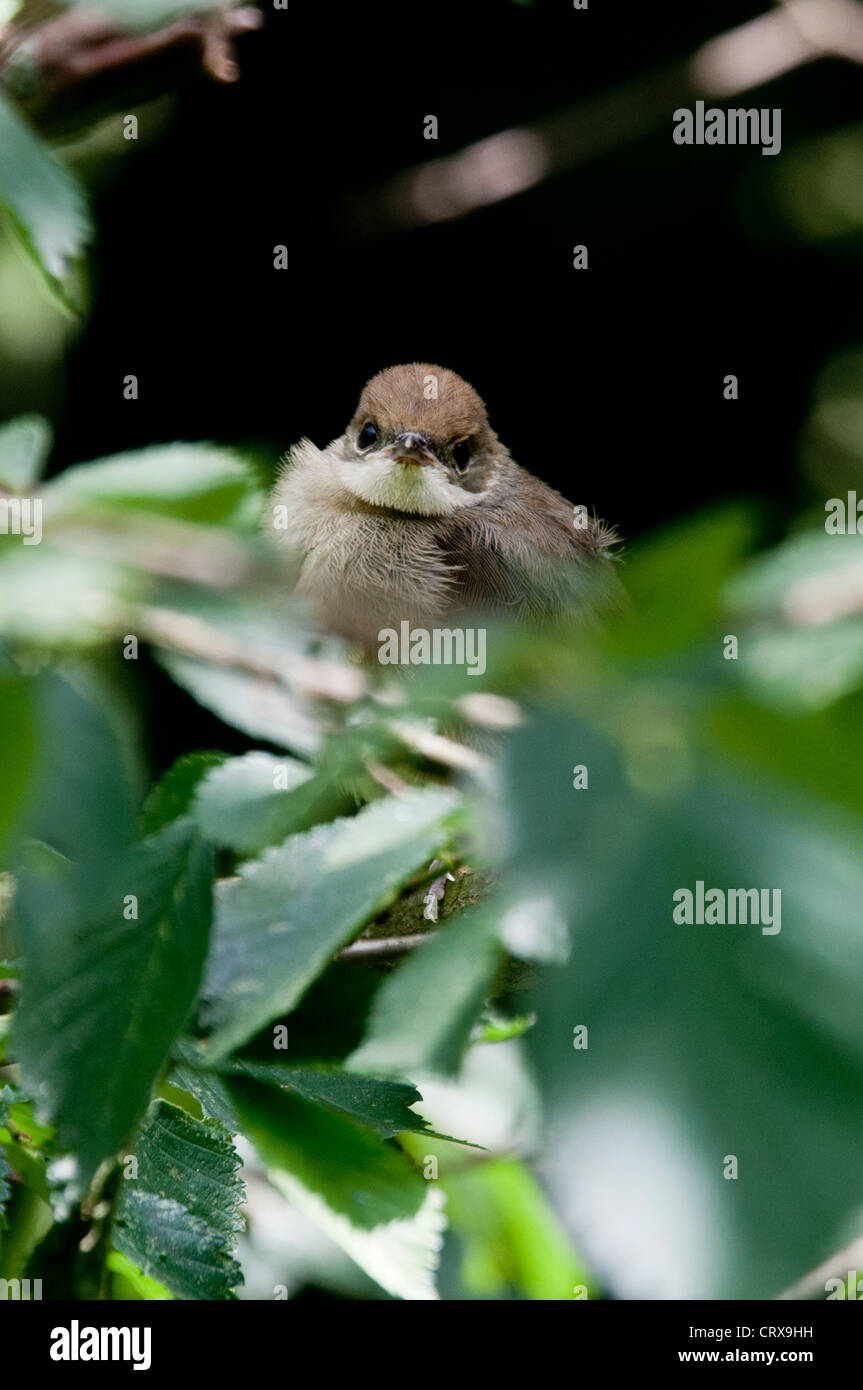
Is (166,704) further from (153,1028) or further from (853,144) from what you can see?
(153,1028)

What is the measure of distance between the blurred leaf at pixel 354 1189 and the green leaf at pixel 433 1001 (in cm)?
56

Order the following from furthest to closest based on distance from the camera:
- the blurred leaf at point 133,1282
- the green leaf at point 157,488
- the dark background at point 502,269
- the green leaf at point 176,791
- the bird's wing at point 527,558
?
1. the dark background at point 502,269
2. the bird's wing at point 527,558
3. the blurred leaf at point 133,1282
4. the green leaf at point 176,791
5. the green leaf at point 157,488

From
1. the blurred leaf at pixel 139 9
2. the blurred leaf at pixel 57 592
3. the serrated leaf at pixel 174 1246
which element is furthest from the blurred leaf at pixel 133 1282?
the blurred leaf at pixel 139 9

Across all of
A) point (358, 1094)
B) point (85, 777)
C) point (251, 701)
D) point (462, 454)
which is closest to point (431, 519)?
point (462, 454)

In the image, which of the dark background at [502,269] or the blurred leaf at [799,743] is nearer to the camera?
the blurred leaf at [799,743]

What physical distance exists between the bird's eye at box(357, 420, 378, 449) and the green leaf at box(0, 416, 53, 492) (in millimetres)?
2521

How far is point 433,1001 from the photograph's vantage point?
67cm

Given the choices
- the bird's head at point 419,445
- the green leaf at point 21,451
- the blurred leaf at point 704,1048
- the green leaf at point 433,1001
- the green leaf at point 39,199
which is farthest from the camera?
the bird's head at point 419,445

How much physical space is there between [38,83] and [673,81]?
2.80 m

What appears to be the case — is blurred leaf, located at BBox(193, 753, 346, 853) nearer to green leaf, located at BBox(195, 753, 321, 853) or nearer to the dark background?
green leaf, located at BBox(195, 753, 321, 853)

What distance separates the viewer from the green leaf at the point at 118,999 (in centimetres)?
97

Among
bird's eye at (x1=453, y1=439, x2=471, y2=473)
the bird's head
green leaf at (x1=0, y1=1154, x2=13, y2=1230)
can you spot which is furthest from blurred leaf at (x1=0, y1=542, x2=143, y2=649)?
bird's eye at (x1=453, y1=439, x2=471, y2=473)

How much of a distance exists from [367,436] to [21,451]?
8.65 feet

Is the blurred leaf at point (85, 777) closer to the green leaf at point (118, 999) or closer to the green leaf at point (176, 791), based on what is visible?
the green leaf at point (118, 999)
